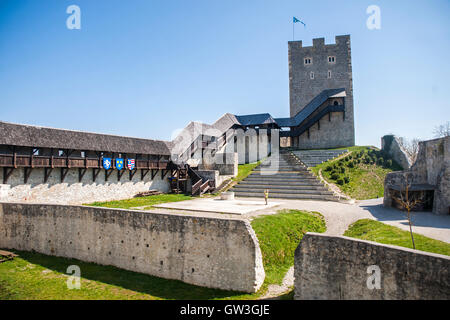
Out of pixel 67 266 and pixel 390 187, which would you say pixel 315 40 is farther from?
pixel 67 266

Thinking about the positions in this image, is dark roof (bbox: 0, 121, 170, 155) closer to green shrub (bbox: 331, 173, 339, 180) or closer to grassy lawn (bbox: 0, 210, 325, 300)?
grassy lawn (bbox: 0, 210, 325, 300)

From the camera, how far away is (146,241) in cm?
1109

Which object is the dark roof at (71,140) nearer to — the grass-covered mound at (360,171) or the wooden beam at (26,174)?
the wooden beam at (26,174)

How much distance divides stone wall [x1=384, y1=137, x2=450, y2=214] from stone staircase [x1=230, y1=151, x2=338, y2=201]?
3742mm

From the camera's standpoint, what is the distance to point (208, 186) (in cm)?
2491

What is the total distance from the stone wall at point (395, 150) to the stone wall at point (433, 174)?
7.39m

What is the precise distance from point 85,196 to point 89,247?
9.53m

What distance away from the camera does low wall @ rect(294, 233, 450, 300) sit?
227 inches

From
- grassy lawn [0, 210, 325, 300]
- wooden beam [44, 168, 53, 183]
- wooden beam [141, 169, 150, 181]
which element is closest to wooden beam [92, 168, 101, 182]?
wooden beam [44, 168, 53, 183]

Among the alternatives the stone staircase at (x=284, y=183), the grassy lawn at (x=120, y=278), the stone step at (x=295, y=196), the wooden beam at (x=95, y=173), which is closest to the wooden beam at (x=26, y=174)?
the wooden beam at (x=95, y=173)

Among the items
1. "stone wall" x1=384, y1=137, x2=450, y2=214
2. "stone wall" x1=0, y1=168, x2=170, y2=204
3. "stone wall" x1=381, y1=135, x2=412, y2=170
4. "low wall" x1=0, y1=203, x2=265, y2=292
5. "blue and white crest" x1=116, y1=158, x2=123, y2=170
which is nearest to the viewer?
"low wall" x1=0, y1=203, x2=265, y2=292

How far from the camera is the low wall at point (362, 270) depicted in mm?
5754

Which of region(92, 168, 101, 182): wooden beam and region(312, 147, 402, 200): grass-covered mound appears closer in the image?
region(92, 168, 101, 182): wooden beam

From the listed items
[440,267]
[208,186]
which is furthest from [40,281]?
[208,186]
